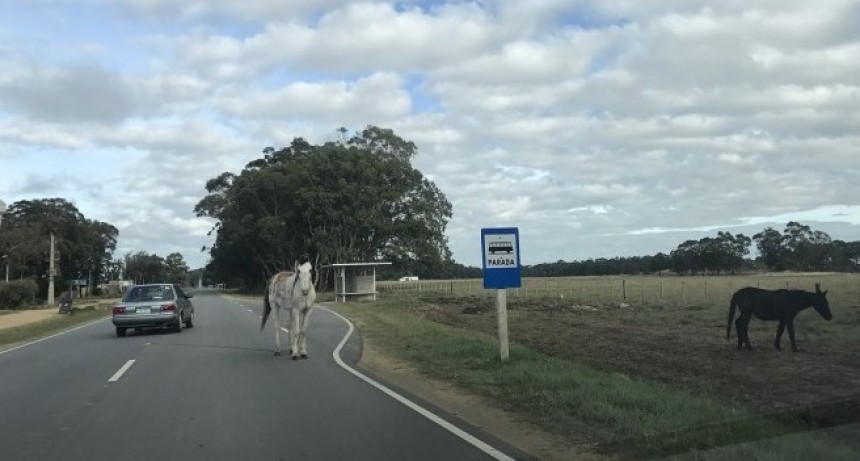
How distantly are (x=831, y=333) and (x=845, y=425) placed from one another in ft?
45.6

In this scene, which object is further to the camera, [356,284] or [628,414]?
[356,284]

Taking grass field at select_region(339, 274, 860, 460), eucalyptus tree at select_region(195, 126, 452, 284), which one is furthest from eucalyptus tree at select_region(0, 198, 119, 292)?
grass field at select_region(339, 274, 860, 460)

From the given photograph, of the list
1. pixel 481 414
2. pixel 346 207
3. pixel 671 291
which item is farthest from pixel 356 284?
pixel 481 414

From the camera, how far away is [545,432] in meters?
8.66

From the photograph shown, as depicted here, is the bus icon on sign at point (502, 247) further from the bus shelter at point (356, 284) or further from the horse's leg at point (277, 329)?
the bus shelter at point (356, 284)

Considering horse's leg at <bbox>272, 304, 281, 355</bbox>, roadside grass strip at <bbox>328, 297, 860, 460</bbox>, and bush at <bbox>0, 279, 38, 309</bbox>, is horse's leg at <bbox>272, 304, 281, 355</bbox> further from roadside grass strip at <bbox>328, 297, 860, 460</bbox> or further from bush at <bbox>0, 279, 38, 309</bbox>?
bush at <bbox>0, 279, 38, 309</bbox>

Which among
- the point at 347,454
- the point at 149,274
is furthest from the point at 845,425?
the point at 149,274

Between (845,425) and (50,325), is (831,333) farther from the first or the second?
(50,325)

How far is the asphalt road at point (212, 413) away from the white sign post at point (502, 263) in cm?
321

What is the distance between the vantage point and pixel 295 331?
16.3 meters

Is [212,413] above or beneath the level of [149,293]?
beneath

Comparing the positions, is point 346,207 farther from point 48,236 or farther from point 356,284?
point 48,236

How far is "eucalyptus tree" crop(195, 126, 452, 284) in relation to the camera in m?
69.6

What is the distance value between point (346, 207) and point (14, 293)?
2897 centimetres
